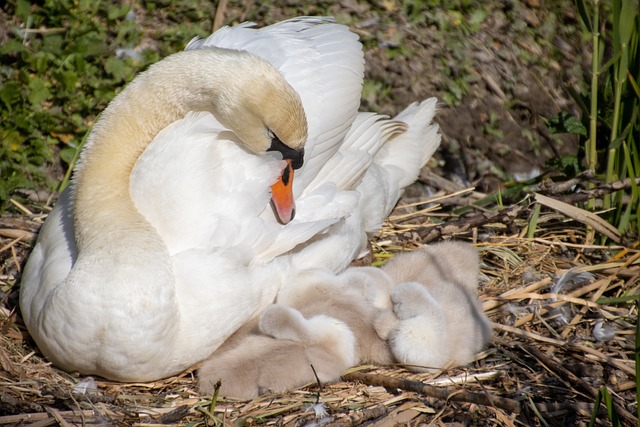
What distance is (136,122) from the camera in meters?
3.71

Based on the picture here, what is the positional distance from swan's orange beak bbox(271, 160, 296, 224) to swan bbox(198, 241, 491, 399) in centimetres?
39

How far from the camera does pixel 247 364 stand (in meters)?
3.65

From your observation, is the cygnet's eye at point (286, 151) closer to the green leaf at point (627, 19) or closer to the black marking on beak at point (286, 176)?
the black marking on beak at point (286, 176)

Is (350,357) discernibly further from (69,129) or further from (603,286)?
(69,129)

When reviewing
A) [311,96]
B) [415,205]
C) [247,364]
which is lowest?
[415,205]

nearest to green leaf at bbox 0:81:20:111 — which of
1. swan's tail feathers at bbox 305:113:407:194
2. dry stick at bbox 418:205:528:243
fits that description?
swan's tail feathers at bbox 305:113:407:194

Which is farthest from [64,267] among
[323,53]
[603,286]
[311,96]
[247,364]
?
[603,286]

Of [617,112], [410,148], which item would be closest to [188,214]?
[410,148]

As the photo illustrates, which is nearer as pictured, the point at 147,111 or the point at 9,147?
the point at 147,111

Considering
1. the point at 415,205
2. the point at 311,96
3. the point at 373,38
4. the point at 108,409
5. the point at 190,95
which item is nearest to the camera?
the point at 108,409

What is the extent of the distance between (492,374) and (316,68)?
5.69ft

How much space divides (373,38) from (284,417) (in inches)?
146

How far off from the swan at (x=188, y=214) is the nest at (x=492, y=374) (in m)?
0.17

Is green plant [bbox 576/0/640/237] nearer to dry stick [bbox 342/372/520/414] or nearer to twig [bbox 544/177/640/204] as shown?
twig [bbox 544/177/640/204]
